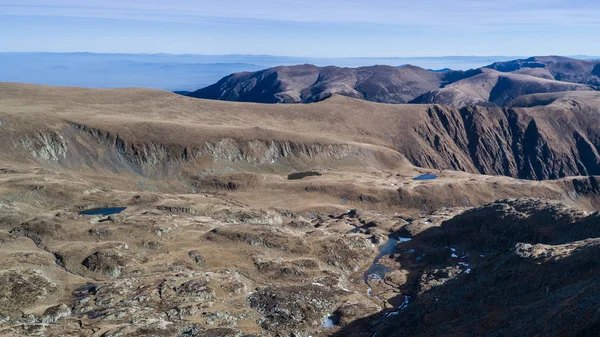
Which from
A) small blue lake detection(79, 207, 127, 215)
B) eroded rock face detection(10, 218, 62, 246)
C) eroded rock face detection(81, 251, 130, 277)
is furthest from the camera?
small blue lake detection(79, 207, 127, 215)

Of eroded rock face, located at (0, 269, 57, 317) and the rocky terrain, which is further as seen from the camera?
eroded rock face, located at (0, 269, 57, 317)

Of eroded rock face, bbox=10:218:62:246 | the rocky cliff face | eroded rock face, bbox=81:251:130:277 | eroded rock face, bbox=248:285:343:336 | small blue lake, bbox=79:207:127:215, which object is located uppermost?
the rocky cliff face

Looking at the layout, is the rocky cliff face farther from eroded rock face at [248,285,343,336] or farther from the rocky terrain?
eroded rock face at [248,285,343,336]

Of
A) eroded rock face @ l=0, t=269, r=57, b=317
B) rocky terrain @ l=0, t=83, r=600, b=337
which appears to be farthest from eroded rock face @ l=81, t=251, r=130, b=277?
eroded rock face @ l=0, t=269, r=57, b=317

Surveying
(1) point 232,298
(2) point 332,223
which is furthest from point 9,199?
(2) point 332,223

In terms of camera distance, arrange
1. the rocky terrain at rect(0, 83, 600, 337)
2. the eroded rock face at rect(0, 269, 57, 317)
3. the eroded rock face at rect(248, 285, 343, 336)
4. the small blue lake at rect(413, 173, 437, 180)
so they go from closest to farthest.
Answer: the rocky terrain at rect(0, 83, 600, 337)
the eroded rock face at rect(0, 269, 57, 317)
the eroded rock face at rect(248, 285, 343, 336)
the small blue lake at rect(413, 173, 437, 180)

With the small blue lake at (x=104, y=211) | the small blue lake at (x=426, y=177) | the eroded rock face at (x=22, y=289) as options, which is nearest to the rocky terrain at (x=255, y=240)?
the eroded rock face at (x=22, y=289)

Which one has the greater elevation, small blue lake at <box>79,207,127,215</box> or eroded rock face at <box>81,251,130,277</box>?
small blue lake at <box>79,207,127,215</box>

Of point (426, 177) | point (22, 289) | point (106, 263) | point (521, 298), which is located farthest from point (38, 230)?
point (426, 177)
